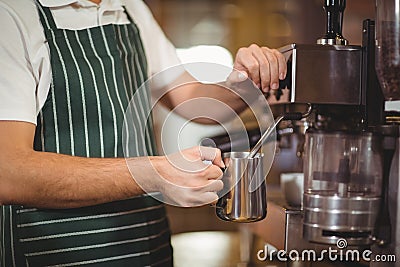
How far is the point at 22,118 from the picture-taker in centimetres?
96

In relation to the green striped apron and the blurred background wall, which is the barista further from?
the blurred background wall

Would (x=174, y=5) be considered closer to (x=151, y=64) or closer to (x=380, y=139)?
(x=151, y=64)

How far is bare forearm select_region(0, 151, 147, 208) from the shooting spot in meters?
0.93

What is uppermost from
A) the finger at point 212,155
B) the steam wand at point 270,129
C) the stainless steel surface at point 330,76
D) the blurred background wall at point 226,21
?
the blurred background wall at point 226,21

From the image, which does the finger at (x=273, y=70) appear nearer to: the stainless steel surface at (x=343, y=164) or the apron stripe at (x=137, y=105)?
the stainless steel surface at (x=343, y=164)

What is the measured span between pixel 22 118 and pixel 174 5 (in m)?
2.30

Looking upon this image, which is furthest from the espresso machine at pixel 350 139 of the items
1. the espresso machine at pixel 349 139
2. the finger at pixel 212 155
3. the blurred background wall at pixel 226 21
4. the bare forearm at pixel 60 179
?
the blurred background wall at pixel 226 21

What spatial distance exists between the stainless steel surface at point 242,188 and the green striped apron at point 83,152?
300 mm

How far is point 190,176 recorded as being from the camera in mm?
851

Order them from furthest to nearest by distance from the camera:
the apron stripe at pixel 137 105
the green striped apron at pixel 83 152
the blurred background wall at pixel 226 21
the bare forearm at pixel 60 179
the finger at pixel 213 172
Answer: the blurred background wall at pixel 226 21
the apron stripe at pixel 137 105
the green striped apron at pixel 83 152
the bare forearm at pixel 60 179
the finger at pixel 213 172

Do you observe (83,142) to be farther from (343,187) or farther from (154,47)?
(343,187)

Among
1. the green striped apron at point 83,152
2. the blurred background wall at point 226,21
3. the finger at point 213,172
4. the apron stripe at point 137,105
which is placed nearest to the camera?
the finger at point 213,172

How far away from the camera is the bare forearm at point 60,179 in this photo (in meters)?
0.93

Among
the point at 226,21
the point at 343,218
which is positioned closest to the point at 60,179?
the point at 343,218
